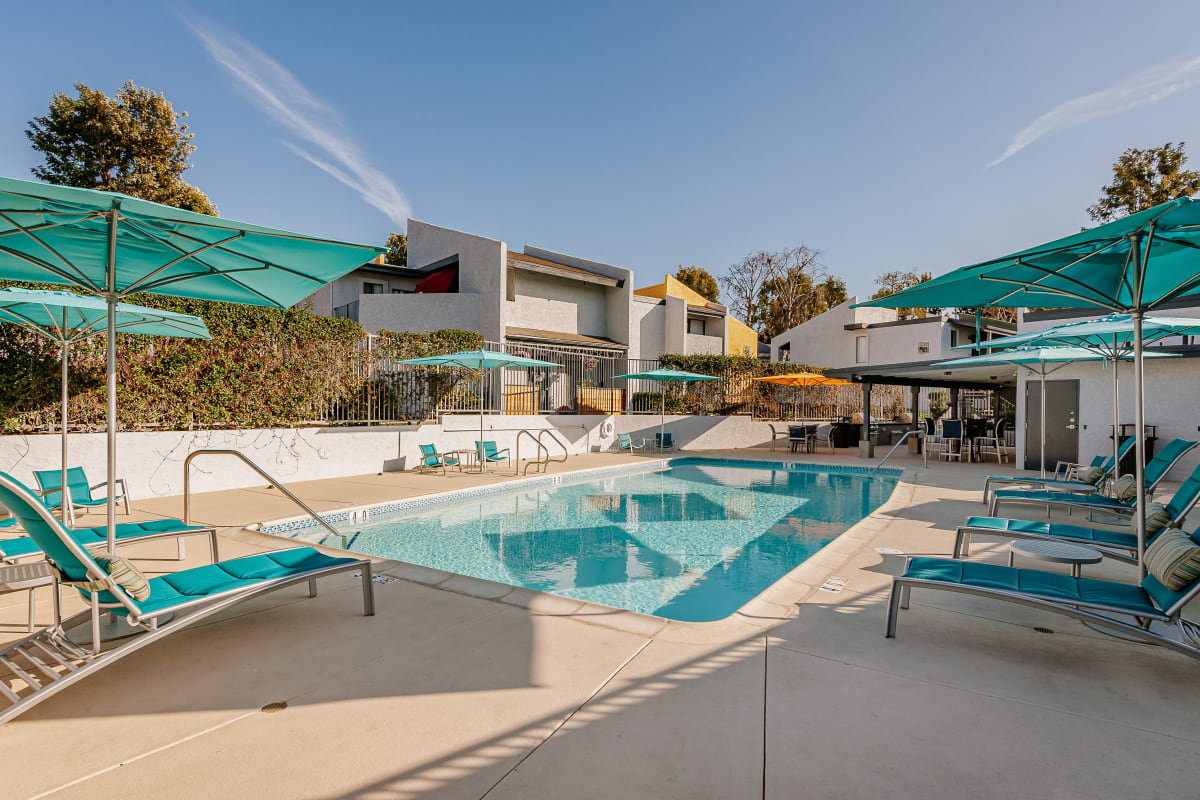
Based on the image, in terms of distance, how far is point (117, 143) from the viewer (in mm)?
21062

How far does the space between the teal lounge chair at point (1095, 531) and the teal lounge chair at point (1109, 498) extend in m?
1.32

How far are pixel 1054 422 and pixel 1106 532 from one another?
1022 cm

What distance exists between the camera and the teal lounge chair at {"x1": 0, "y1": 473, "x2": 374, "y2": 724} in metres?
2.58

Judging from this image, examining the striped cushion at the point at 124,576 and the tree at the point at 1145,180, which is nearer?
the striped cushion at the point at 124,576

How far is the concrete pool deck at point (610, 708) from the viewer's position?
217 cm

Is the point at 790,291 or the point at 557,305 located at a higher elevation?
the point at 790,291

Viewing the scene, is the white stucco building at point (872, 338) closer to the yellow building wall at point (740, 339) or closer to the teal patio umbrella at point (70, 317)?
the yellow building wall at point (740, 339)

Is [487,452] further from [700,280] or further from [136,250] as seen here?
[700,280]

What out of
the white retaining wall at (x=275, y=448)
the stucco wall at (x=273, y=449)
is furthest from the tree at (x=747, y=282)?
the stucco wall at (x=273, y=449)

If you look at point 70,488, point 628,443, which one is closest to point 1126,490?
point 628,443

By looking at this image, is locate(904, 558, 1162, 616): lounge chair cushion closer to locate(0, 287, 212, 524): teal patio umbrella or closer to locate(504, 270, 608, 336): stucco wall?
locate(0, 287, 212, 524): teal patio umbrella

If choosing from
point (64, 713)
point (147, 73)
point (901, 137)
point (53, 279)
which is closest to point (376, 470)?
point (53, 279)

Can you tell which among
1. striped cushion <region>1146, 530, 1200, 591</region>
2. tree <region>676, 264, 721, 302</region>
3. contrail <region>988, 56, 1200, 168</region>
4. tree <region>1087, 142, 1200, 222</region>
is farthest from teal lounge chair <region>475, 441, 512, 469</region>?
tree <region>676, 264, 721, 302</region>

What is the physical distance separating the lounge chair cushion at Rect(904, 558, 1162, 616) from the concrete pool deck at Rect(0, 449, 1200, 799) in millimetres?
359
